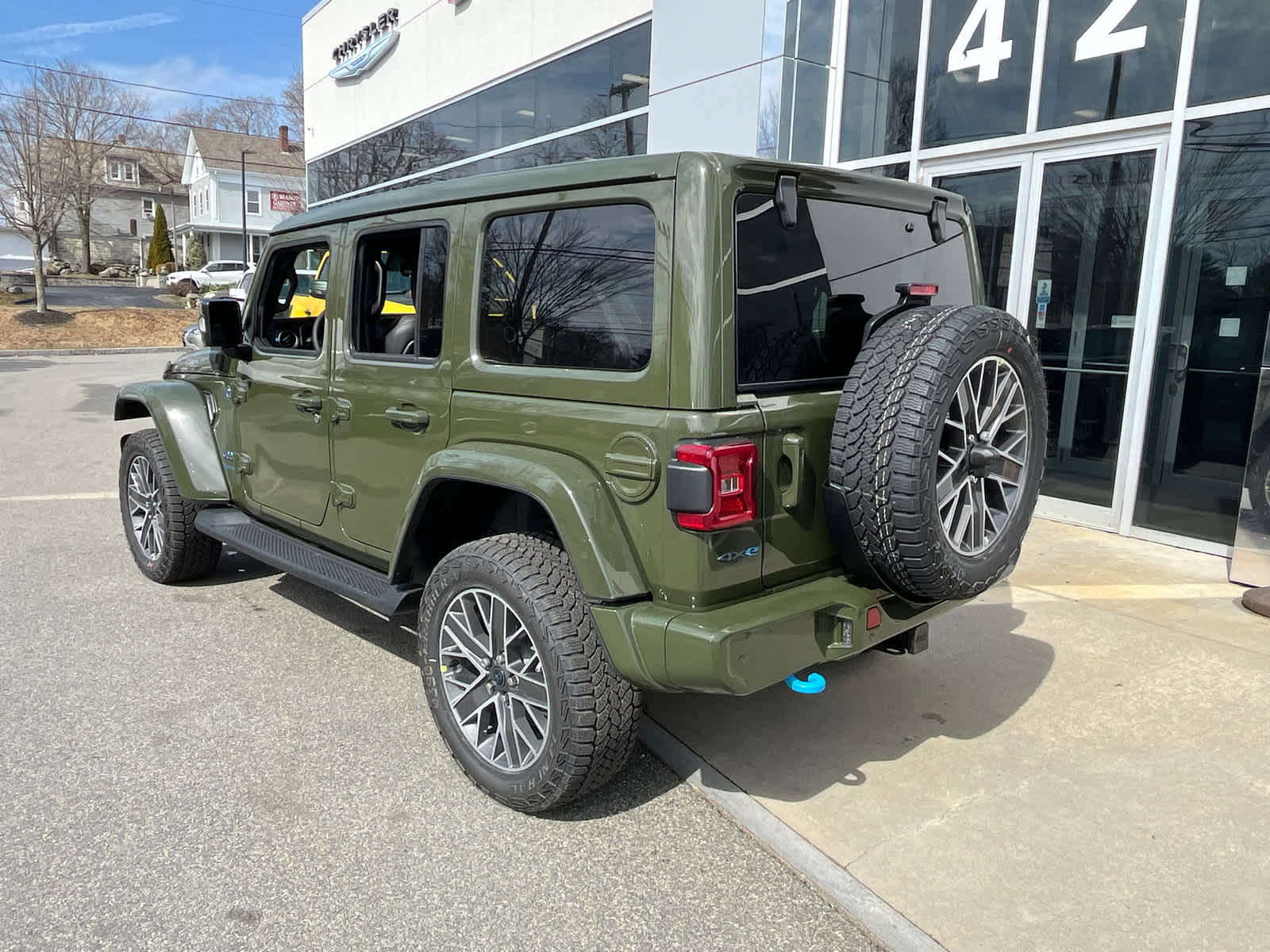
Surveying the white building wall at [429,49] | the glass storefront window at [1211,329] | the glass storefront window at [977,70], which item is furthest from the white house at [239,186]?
the glass storefront window at [1211,329]

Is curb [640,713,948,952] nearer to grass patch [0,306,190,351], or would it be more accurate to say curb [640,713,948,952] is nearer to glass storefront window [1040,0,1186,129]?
glass storefront window [1040,0,1186,129]

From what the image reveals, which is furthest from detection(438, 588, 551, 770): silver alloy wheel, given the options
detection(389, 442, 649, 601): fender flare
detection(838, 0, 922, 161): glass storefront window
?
detection(838, 0, 922, 161): glass storefront window

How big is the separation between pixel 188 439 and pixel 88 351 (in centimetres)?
2032

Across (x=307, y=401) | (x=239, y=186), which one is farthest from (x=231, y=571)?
(x=239, y=186)

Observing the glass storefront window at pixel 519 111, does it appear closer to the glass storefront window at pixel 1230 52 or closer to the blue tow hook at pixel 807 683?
the glass storefront window at pixel 1230 52

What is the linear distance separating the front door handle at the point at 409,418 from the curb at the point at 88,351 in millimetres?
A: 21452

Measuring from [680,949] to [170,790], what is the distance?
1769 millimetres

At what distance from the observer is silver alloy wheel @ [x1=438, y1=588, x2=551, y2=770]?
293 cm

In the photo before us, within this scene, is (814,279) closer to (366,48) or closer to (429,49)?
(429,49)

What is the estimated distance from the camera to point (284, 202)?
5250cm

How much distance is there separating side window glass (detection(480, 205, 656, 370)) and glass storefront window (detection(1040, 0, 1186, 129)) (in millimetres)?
5047

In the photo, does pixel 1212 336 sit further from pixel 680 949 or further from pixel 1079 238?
pixel 680 949

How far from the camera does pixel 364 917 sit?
248 centimetres

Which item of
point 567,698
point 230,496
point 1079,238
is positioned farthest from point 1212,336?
point 230,496
